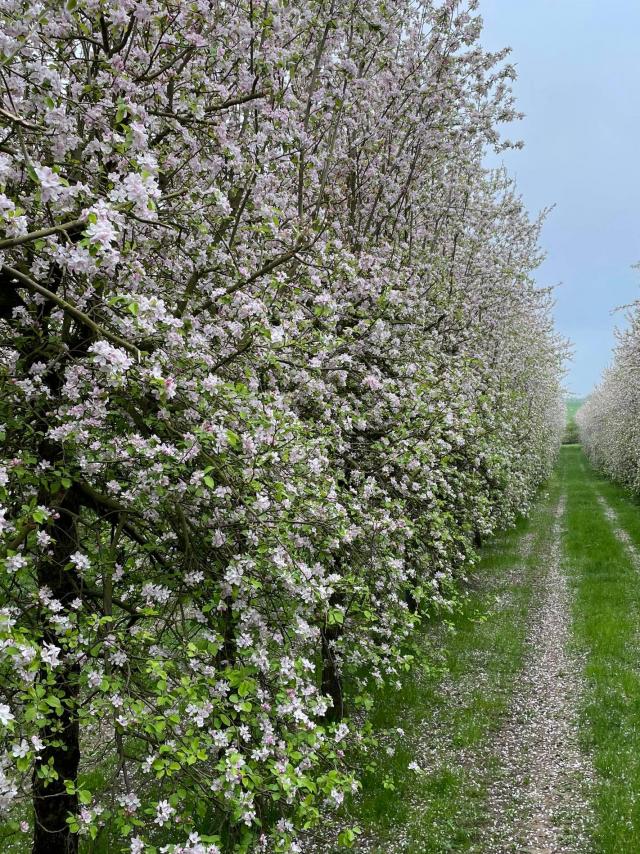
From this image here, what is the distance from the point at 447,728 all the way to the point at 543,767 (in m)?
1.66

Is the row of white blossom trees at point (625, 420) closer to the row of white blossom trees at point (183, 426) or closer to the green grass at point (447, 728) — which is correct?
the green grass at point (447, 728)

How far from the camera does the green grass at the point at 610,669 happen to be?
7293mm

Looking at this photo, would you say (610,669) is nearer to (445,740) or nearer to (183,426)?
(445,740)

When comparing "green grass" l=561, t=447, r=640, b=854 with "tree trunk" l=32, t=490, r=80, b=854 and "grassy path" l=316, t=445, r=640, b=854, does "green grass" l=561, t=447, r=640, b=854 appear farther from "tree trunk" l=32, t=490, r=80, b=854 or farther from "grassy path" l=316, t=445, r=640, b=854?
"tree trunk" l=32, t=490, r=80, b=854

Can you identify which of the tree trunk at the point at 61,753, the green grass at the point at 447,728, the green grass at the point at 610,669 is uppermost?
the tree trunk at the point at 61,753

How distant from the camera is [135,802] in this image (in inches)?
157

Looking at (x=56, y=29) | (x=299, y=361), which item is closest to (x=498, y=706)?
(x=299, y=361)

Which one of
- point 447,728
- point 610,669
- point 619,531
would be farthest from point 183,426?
point 619,531

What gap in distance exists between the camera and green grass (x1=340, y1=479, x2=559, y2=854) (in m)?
7.38

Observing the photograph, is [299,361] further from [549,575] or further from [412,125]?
[549,575]

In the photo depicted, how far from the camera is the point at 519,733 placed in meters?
9.59

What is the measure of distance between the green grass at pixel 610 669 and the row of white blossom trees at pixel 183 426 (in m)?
3.22

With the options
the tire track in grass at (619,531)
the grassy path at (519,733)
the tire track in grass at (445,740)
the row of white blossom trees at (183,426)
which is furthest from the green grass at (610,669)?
the row of white blossom trees at (183,426)

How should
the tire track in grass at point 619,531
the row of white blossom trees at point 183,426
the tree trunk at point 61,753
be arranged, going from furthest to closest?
the tire track in grass at point 619,531 < the tree trunk at point 61,753 < the row of white blossom trees at point 183,426
